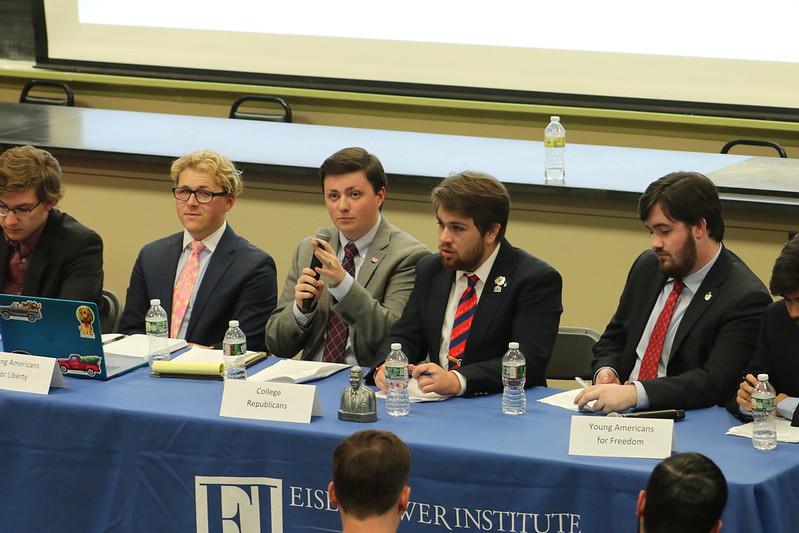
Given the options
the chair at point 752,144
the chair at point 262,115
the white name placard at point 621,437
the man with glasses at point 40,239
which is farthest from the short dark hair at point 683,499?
the chair at point 262,115

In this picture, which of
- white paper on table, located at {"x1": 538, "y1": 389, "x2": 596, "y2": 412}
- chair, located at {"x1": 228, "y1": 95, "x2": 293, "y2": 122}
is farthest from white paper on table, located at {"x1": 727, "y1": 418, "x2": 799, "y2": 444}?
chair, located at {"x1": 228, "y1": 95, "x2": 293, "y2": 122}

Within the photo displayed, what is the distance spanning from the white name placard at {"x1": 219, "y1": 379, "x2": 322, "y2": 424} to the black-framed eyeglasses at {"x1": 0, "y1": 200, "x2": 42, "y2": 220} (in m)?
1.46

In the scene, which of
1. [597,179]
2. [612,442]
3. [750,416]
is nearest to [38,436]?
[612,442]

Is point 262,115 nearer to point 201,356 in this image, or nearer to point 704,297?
point 201,356

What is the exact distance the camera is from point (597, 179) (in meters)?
4.80

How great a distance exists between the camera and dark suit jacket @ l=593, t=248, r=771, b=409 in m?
3.19

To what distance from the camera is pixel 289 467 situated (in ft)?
9.88

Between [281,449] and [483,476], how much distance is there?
22.2 inches

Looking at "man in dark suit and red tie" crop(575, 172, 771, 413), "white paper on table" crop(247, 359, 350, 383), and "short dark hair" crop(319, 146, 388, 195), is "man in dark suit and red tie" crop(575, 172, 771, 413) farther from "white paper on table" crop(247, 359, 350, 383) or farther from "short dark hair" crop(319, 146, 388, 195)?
"short dark hair" crop(319, 146, 388, 195)

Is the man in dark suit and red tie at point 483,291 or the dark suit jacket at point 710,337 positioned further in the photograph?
the man in dark suit and red tie at point 483,291

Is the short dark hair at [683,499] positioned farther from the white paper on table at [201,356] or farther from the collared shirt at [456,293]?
the white paper on table at [201,356]

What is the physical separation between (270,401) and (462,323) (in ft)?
2.50

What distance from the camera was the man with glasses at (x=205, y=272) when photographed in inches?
162

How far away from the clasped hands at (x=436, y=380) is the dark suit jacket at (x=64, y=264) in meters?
1.57
